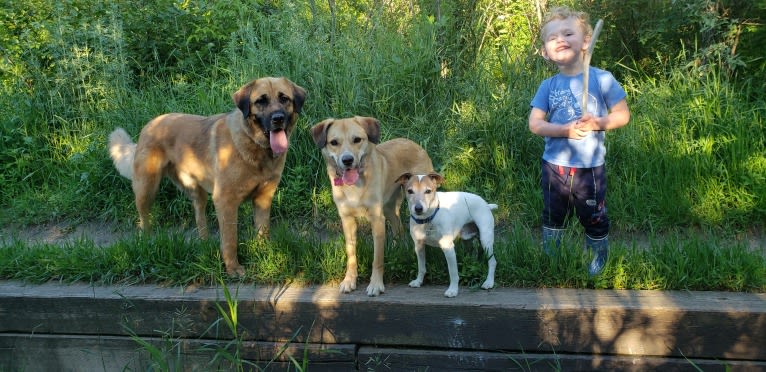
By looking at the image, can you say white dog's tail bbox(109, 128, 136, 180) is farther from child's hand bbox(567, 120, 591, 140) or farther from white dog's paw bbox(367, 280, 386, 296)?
child's hand bbox(567, 120, 591, 140)

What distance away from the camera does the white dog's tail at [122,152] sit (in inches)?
Answer: 223

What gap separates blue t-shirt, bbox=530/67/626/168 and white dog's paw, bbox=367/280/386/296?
1394 millimetres

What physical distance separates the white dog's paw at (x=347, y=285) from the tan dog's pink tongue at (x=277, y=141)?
1.16 m

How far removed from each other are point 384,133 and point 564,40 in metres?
2.57

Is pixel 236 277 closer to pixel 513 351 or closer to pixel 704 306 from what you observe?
pixel 513 351

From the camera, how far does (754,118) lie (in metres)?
5.64

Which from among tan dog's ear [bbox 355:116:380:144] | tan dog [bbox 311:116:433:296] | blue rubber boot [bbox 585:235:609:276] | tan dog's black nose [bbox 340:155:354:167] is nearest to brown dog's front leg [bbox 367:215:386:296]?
tan dog [bbox 311:116:433:296]

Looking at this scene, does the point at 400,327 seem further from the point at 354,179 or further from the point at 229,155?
the point at 229,155

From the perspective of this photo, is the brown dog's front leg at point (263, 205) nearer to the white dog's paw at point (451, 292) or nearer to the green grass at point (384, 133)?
the green grass at point (384, 133)

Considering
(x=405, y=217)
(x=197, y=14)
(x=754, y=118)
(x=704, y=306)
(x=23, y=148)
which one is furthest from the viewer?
(x=197, y=14)

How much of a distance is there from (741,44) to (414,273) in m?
4.73

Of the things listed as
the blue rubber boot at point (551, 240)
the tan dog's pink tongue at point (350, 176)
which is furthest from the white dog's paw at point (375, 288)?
the blue rubber boot at point (551, 240)

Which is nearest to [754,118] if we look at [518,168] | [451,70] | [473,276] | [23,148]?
[518,168]

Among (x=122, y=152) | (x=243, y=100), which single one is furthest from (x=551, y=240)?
(x=122, y=152)
